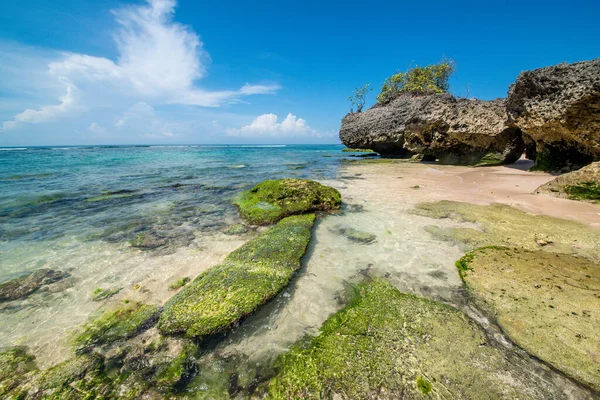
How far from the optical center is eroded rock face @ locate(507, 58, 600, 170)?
9.76 meters

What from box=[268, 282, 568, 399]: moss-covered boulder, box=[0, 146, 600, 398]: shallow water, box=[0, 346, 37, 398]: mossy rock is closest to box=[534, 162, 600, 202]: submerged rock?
box=[0, 146, 600, 398]: shallow water

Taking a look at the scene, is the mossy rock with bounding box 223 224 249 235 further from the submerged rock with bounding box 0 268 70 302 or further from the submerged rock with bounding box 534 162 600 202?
the submerged rock with bounding box 534 162 600 202

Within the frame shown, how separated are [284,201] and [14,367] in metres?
6.40

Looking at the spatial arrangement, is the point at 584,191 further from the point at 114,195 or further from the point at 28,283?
the point at 114,195

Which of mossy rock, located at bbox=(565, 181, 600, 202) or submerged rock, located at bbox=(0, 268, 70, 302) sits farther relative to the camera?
Answer: mossy rock, located at bbox=(565, 181, 600, 202)

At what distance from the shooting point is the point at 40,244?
6137mm

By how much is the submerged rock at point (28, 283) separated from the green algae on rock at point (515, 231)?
8084 mm

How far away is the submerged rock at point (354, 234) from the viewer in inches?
231

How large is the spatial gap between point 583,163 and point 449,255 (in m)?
12.4

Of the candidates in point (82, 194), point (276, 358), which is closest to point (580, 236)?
point (276, 358)

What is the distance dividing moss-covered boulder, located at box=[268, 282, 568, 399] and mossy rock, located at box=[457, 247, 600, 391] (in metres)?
0.46

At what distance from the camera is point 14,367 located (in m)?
2.82

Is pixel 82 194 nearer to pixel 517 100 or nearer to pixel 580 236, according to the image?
pixel 580 236

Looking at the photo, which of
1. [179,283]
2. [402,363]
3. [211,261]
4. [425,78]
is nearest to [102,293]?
[179,283]
